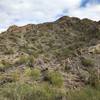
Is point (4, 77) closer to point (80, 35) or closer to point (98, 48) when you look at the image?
point (98, 48)

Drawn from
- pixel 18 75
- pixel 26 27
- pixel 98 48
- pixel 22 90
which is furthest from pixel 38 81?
pixel 26 27

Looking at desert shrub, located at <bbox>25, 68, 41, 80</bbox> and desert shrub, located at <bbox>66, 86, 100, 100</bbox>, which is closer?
desert shrub, located at <bbox>66, 86, 100, 100</bbox>

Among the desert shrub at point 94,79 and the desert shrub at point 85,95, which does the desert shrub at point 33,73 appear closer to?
the desert shrub at point 94,79

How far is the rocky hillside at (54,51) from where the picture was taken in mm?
16797

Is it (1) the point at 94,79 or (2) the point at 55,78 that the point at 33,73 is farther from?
(1) the point at 94,79

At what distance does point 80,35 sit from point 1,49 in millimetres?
11009

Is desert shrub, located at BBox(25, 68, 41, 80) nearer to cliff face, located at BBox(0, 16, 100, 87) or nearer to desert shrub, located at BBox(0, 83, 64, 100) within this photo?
desert shrub, located at BBox(0, 83, 64, 100)

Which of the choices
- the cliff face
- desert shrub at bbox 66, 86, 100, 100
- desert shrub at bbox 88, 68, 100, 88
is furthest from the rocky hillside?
desert shrub at bbox 66, 86, 100, 100

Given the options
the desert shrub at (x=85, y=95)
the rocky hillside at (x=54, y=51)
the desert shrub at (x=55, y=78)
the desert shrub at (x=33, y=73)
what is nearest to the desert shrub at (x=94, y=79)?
the rocky hillside at (x=54, y=51)

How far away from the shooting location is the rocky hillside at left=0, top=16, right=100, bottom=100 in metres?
16.8

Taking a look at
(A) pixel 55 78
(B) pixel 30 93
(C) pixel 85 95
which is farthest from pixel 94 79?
(B) pixel 30 93

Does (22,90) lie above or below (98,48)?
below

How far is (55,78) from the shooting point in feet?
51.5

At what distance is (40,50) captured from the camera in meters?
41.5
